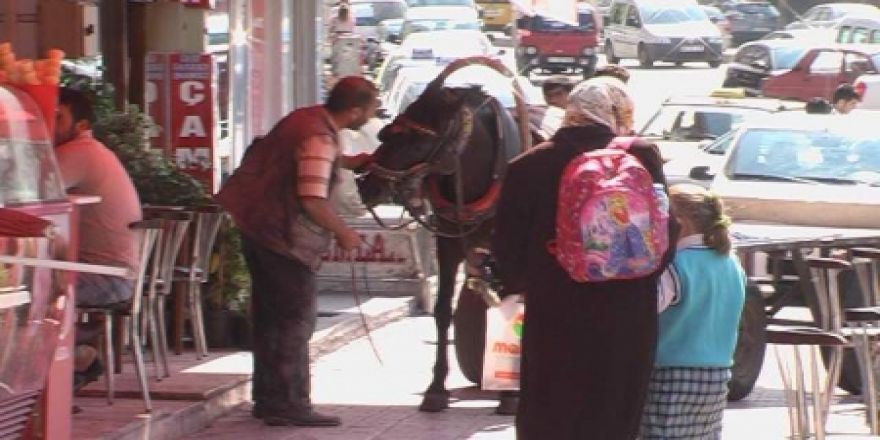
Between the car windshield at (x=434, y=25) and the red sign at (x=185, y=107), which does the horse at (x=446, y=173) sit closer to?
the red sign at (x=185, y=107)

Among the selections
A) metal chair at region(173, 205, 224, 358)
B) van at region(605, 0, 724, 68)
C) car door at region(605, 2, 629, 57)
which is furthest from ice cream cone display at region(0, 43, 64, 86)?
car door at region(605, 2, 629, 57)

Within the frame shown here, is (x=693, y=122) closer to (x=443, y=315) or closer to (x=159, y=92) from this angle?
(x=159, y=92)

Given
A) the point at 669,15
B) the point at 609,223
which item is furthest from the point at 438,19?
the point at 609,223

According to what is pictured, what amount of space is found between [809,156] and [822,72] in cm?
2334

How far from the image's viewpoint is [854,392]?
1228 centimetres

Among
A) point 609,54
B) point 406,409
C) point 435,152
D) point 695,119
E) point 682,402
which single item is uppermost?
point 435,152

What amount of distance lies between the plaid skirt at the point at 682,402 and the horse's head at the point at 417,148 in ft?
12.6

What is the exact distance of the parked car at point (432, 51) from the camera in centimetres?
3453

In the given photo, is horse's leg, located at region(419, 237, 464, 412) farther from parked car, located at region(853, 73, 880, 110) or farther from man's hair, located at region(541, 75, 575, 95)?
parked car, located at region(853, 73, 880, 110)

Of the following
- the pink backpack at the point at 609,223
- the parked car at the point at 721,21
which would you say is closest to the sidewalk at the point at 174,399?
the pink backpack at the point at 609,223

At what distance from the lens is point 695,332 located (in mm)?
7035

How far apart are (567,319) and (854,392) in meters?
5.86

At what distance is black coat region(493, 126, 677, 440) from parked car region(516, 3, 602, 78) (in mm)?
41830

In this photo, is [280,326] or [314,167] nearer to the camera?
[314,167]
